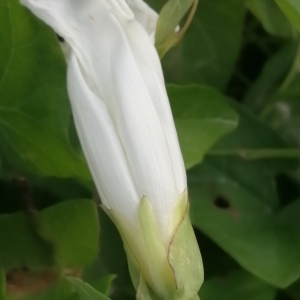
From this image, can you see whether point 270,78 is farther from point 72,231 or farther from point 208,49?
point 72,231

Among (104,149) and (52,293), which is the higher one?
(104,149)

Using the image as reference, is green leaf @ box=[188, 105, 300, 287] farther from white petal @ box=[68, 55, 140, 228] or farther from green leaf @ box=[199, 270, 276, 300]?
white petal @ box=[68, 55, 140, 228]

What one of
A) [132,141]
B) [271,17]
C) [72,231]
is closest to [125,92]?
[132,141]

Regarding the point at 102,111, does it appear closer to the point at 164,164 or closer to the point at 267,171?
the point at 164,164

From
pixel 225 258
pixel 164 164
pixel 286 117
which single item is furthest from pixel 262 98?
pixel 164 164

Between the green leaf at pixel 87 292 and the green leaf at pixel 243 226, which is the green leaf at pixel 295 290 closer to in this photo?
the green leaf at pixel 243 226

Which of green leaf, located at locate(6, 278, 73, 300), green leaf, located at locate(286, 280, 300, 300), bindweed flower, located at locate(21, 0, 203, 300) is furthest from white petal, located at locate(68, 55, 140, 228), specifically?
green leaf, located at locate(286, 280, 300, 300)
